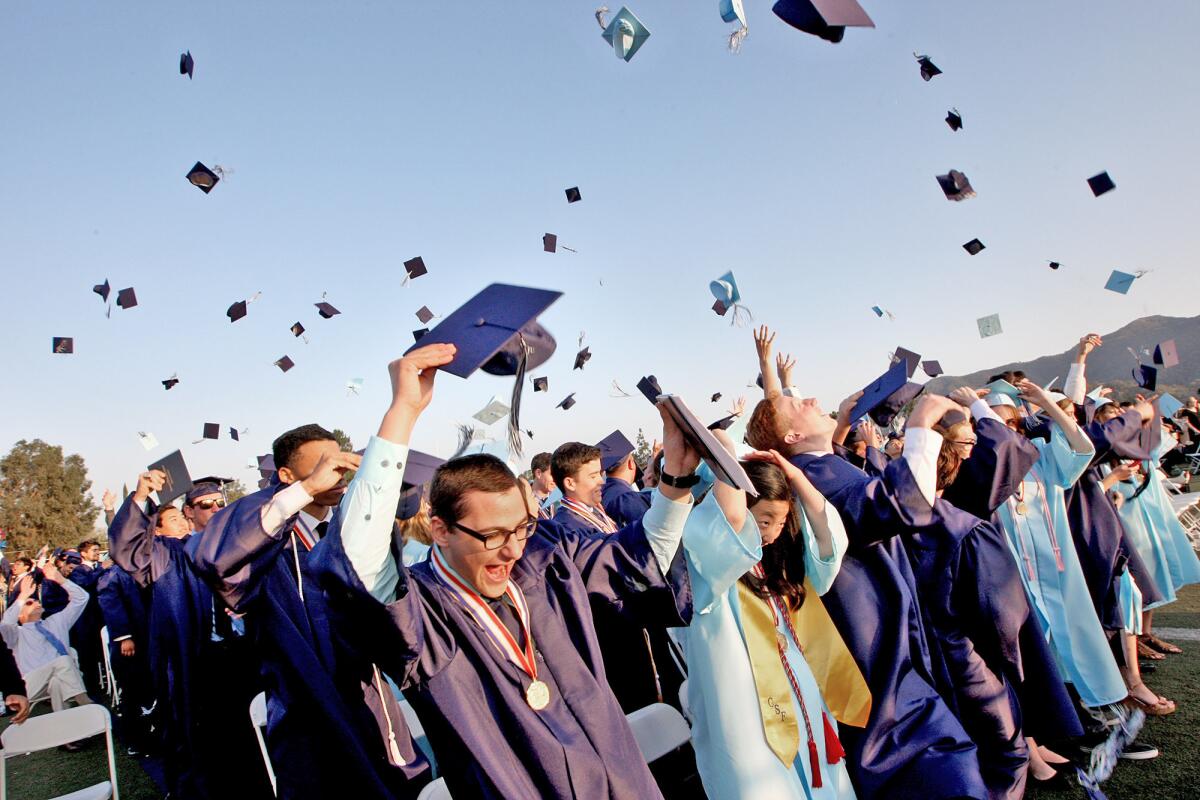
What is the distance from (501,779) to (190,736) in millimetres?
4602

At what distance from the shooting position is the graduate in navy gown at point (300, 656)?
2727 millimetres

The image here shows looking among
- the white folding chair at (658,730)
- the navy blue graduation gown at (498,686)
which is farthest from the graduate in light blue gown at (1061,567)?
the navy blue graduation gown at (498,686)

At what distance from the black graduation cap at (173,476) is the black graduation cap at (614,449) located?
3.31 meters

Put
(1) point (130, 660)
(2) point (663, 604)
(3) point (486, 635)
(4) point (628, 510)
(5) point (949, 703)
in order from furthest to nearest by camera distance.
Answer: (1) point (130, 660), (4) point (628, 510), (5) point (949, 703), (2) point (663, 604), (3) point (486, 635)

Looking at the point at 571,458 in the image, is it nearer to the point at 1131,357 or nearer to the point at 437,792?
the point at 437,792

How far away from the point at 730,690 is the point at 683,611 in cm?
36

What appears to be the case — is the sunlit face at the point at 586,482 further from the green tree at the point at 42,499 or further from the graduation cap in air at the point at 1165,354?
the green tree at the point at 42,499

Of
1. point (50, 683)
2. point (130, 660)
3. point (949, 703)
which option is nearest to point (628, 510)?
point (949, 703)

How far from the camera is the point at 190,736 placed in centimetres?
508

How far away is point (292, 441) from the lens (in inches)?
131

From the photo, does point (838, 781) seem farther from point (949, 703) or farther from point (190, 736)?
point (190, 736)

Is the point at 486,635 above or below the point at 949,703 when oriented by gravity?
above

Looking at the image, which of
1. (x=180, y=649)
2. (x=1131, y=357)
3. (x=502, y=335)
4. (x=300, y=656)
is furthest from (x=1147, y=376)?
(x=1131, y=357)

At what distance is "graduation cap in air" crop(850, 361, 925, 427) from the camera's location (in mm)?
3713
